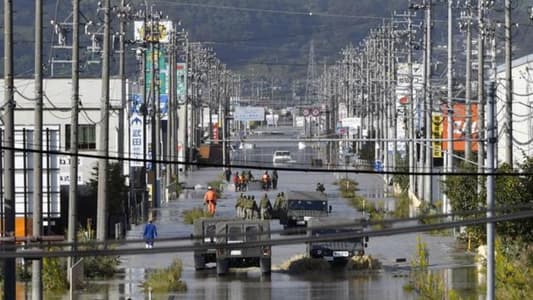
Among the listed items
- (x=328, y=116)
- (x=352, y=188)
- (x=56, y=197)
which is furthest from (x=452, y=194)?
(x=328, y=116)

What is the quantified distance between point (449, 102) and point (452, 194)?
7093mm

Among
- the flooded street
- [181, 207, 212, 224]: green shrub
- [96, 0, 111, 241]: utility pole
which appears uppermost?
[96, 0, 111, 241]: utility pole

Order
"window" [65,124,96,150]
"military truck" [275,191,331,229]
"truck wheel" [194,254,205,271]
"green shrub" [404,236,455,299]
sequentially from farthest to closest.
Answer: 1. "window" [65,124,96,150]
2. "military truck" [275,191,331,229]
3. "truck wheel" [194,254,205,271]
4. "green shrub" [404,236,455,299]

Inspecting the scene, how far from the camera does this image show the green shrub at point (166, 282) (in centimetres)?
3802

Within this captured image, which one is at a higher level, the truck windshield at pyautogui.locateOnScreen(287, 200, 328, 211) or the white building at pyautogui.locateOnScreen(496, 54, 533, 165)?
the white building at pyautogui.locateOnScreen(496, 54, 533, 165)

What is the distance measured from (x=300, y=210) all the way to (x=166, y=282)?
19961mm

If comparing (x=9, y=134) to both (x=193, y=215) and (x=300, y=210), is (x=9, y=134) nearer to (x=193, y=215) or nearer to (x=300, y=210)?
(x=300, y=210)

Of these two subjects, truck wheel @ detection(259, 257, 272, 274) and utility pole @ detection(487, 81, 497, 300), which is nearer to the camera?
utility pole @ detection(487, 81, 497, 300)

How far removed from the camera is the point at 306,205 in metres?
58.2

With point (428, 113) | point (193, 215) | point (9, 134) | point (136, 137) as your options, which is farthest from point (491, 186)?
point (136, 137)

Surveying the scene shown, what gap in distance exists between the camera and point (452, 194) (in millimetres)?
49000

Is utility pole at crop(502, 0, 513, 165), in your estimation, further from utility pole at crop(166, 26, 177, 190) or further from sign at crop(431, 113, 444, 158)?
Answer: utility pole at crop(166, 26, 177, 190)

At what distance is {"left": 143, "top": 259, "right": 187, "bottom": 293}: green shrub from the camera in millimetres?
38022

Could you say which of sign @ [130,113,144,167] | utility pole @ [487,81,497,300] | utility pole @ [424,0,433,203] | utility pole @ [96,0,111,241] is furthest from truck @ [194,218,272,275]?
sign @ [130,113,144,167]
